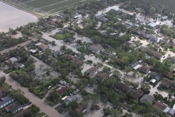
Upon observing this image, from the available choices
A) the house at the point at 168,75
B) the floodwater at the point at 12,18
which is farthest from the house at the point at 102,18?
the house at the point at 168,75

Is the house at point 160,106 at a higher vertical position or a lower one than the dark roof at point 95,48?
lower

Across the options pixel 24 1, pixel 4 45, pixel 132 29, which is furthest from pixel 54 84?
pixel 24 1

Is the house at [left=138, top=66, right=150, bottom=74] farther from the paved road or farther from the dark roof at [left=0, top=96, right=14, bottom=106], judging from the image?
the dark roof at [left=0, top=96, right=14, bottom=106]

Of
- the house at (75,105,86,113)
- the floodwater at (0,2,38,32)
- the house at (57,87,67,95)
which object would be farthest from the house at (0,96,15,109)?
the floodwater at (0,2,38,32)

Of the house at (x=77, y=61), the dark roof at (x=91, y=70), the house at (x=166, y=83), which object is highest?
the house at (x=77, y=61)

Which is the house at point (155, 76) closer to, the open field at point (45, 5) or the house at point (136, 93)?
the house at point (136, 93)

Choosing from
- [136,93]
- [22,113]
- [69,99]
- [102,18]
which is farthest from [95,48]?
[22,113]

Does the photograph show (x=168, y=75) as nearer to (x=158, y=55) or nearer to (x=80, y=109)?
(x=158, y=55)
